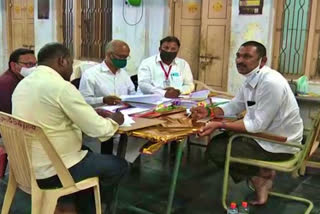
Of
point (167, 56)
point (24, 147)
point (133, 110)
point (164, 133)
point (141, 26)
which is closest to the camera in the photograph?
point (24, 147)

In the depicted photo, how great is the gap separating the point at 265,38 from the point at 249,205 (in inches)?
89.6

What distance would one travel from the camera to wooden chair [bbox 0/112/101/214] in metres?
2.10

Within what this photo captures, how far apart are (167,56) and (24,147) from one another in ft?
7.58

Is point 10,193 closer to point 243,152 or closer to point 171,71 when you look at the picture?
point 243,152

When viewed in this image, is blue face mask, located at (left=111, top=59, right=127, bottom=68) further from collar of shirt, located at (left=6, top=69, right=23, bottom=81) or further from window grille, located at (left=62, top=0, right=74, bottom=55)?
window grille, located at (left=62, top=0, right=74, bottom=55)

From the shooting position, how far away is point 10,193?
245cm

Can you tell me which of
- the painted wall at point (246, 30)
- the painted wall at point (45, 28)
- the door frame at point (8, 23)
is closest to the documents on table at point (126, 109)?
the painted wall at point (246, 30)

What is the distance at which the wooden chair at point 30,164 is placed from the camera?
2.10m

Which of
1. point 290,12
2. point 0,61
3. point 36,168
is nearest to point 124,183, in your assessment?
point 36,168

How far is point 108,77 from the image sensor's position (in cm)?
367

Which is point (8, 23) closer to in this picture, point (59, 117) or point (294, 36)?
point (294, 36)

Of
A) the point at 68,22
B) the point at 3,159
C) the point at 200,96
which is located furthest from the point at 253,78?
the point at 68,22

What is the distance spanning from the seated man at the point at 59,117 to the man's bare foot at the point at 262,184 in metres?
1.18

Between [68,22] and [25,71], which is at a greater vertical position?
[68,22]
